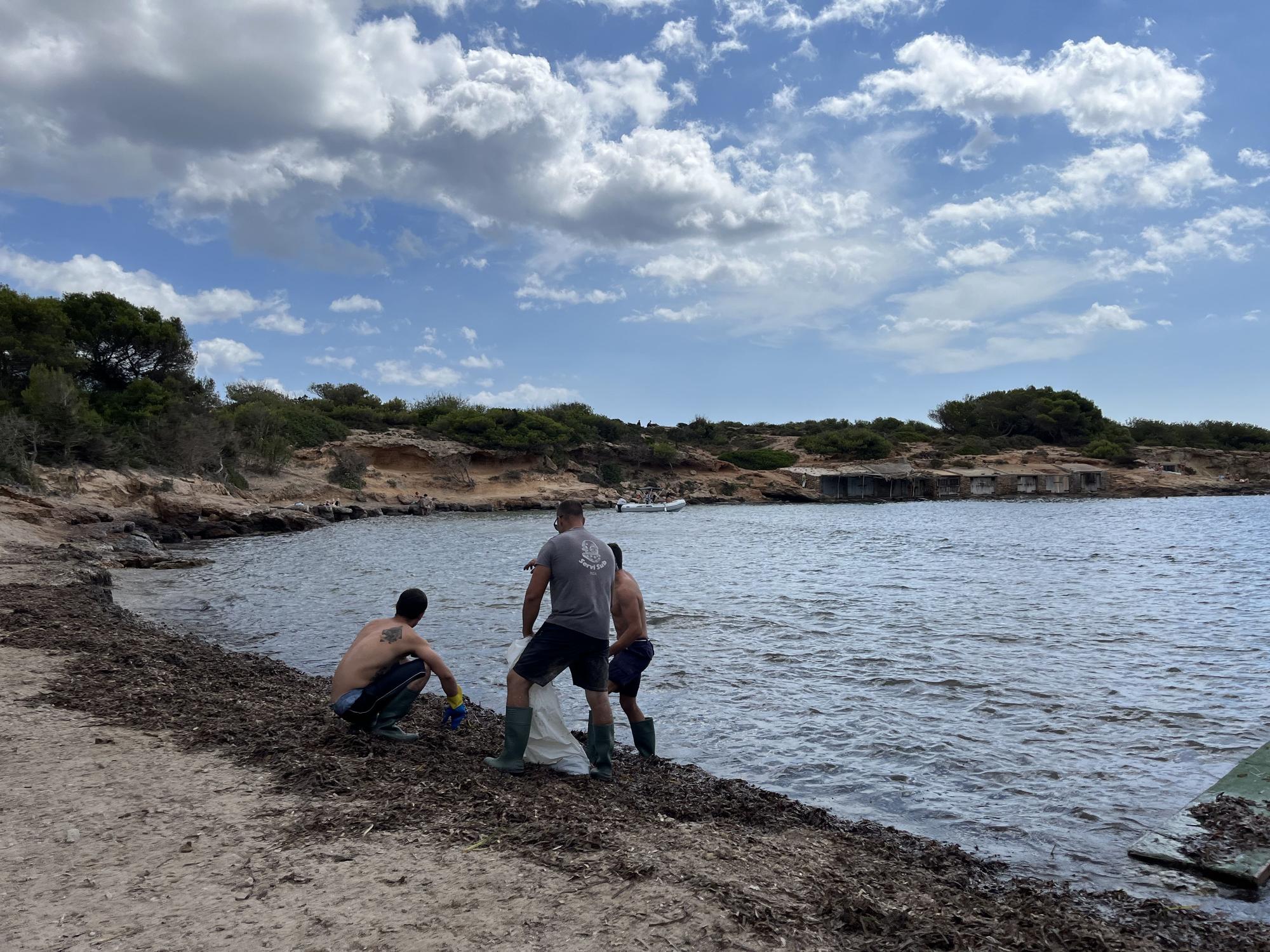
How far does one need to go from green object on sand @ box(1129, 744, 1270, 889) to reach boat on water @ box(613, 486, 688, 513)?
53561 millimetres

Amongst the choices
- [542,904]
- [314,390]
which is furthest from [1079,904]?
[314,390]

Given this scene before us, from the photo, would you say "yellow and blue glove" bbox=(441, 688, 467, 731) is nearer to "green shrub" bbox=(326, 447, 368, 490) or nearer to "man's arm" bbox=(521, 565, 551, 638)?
"man's arm" bbox=(521, 565, 551, 638)

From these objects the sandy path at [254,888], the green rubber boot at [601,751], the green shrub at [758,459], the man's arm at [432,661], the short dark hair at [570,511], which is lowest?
the green rubber boot at [601,751]

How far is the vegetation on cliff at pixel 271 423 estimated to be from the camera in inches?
1395

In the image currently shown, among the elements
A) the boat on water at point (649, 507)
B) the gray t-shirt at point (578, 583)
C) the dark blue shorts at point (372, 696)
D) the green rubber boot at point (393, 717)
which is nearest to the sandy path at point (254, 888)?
the dark blue shorts at point (372, 696)

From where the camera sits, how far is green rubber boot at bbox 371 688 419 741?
609 centimetres

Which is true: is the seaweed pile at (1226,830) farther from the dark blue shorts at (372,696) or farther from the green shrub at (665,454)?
the green shrub at (665,454)

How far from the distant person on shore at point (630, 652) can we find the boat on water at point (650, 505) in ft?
172

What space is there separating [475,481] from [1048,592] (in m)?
51.2

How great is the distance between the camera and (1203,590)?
19.1 m

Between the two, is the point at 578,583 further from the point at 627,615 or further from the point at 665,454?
the point at 665,454

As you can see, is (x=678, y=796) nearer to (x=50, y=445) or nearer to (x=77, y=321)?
(x=50, y=445)

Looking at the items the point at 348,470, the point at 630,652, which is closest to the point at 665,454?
the point at 348,470

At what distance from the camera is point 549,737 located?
19.2 feet
